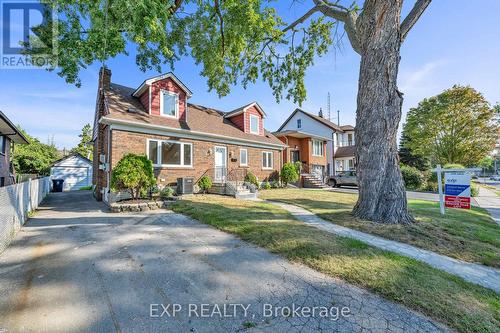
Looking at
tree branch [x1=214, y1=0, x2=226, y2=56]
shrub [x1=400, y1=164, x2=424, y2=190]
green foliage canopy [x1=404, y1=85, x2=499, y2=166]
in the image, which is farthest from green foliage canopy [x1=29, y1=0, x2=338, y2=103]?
green foliage canopy [x1=404, y1=85, x2=499, y2=166]

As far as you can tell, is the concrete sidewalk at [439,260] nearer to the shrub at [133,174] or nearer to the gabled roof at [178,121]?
the shrub at [133,174]

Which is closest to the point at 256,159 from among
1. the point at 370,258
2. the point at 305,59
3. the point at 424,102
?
the point at 305,59

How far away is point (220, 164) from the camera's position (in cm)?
1441

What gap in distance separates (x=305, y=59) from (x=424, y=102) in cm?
Answer: 2283

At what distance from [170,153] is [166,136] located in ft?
3.15

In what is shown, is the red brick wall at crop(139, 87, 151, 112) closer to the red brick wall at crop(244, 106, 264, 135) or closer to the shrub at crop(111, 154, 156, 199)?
the shrub at crop(111, 154, 156, 199)

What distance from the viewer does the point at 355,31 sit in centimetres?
746

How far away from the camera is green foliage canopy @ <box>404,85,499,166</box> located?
22781mm

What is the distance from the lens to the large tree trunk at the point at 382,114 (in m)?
6.33

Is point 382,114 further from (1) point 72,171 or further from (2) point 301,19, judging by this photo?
(1) point 72,171

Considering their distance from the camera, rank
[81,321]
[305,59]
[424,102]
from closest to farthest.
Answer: [81,321] < [305,59] < [424,102]

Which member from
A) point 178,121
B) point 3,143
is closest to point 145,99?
point 178,121

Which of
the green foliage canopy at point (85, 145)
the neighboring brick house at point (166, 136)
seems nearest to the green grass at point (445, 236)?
the neighboring brick house at point (166, 136)

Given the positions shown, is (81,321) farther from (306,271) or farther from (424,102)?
(424,102)
